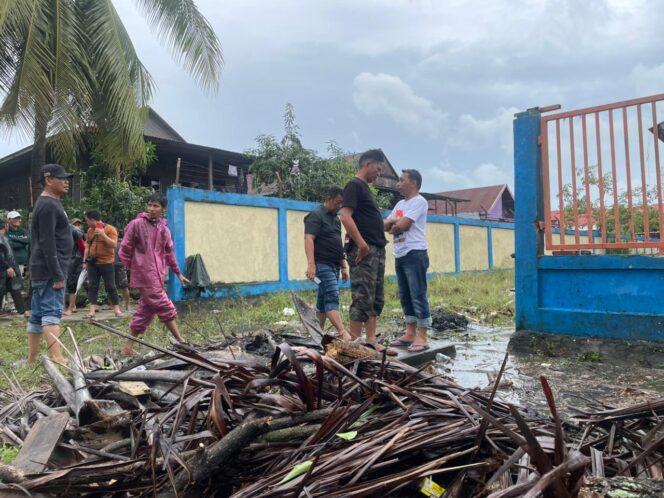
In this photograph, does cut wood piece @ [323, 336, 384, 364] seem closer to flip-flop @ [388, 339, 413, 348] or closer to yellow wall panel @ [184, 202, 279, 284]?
flip-flop @ [388, 339, 413, 348]

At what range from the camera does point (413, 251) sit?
4.50m

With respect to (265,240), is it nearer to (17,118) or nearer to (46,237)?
(17,118)

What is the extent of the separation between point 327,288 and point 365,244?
708mm

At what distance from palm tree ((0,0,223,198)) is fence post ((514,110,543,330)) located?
683 cm

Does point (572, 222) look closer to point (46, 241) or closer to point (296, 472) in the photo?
point (296, 472)

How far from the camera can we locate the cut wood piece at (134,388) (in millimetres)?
2604

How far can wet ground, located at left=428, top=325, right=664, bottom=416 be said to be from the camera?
11.2 ft

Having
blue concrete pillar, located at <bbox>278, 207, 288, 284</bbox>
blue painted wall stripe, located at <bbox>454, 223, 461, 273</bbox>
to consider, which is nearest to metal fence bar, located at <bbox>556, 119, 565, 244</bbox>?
blue concrete pillar, located at <bbox>278, 207, 288, 284</bbox>

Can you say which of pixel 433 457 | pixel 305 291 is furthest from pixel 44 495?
pixel 305 291

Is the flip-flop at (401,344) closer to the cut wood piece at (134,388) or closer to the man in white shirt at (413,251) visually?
the man in white shirt at (413,251)

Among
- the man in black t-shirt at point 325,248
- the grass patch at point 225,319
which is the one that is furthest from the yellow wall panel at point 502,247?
the man in black t-shirt at point 325,248

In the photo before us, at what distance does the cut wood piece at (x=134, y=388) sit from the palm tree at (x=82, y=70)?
7418 millimetres

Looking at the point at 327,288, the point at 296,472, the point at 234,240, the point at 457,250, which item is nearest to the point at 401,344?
the point at 327,288

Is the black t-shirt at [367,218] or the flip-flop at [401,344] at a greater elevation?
the black t-shirt at [367,218]
